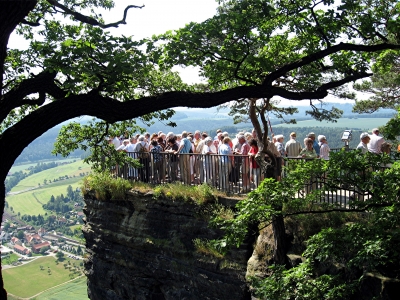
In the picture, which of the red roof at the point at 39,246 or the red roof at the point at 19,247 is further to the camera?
the red roof at the point at 19,247

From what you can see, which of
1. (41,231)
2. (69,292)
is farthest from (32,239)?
(69,292)

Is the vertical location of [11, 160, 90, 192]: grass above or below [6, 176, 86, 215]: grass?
above

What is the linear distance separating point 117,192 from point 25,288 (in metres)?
50.1

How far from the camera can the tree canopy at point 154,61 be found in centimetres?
637

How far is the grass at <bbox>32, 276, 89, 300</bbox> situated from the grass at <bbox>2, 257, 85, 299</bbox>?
2133 millimetres

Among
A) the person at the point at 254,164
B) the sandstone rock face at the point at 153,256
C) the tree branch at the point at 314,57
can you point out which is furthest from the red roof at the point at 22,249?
the tree branch at the point at 314,57

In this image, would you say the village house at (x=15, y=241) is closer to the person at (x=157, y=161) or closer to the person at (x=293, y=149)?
the person at (x=157, y=161)

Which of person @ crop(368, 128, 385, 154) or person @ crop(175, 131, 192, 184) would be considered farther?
person @ crop(175, 131, 192, 184)

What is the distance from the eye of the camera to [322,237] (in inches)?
313

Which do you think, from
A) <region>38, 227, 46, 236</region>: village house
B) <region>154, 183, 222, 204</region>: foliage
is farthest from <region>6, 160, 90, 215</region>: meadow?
<region>154, 183, 222, 204</region>: foliage

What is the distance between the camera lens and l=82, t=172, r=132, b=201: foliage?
16453 millimetres

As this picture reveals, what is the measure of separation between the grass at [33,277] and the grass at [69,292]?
7.00ft

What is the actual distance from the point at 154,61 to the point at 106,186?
9.38 metres

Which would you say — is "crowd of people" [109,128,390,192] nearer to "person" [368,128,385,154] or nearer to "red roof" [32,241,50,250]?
"person" [368,128,385,154]
